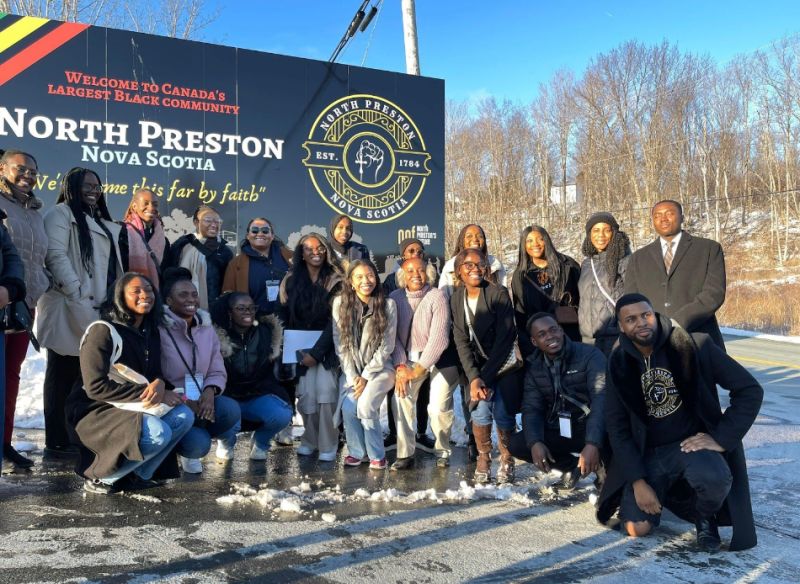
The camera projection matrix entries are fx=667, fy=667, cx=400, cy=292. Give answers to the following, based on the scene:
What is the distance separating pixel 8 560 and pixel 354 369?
100 inches

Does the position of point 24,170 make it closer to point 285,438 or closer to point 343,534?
point 285,438

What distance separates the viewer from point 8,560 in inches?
119

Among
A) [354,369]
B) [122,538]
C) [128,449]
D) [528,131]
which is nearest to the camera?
[122,538]

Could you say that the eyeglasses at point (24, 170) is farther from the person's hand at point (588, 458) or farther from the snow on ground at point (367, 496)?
the person's hand at point (588, 458)

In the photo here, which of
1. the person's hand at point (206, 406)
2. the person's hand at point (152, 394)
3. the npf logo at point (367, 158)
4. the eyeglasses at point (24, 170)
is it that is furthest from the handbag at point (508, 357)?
the npf logo at point (367, 158)

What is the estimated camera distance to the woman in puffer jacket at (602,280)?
16.7ft

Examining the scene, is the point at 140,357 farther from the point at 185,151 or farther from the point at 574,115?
the point at 574,115

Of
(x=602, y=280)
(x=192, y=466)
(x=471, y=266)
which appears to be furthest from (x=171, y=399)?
(x=602, y=280)

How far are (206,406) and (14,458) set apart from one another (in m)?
1.39

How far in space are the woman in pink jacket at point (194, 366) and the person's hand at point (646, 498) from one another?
8.61 feet

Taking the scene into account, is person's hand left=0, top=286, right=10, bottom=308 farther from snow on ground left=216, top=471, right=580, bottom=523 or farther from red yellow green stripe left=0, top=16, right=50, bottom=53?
red yellow green stripe left=0, top=16, right=50, bottom=53

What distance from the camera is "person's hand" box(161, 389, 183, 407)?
408 centimetres

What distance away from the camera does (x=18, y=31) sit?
7.36 meters

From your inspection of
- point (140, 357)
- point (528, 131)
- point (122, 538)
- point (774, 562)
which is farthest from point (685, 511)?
point (528, 131)
